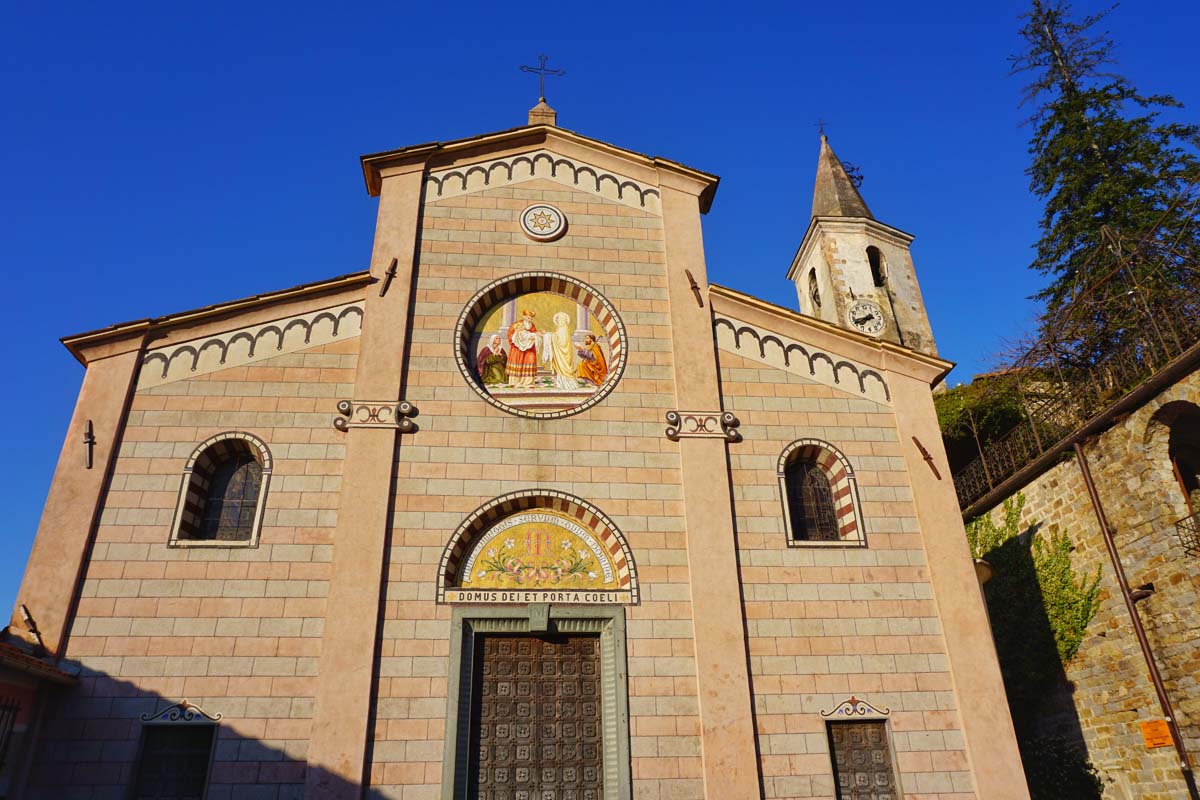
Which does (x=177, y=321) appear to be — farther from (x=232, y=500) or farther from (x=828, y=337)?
(x=828, y=337)

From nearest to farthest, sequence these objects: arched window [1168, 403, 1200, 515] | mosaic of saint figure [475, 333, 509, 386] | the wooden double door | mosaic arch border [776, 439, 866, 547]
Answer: the wooden double door
mosaic arch border [776, 439, 866, 547]
mosaic of saint figure [475, 333, 509, 386]
arched window [1168, 403, 1200, 515]

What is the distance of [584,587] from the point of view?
10.7 metres

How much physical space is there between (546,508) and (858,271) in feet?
72.7

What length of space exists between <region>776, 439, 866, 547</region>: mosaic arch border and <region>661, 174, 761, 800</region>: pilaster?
917 millimetres

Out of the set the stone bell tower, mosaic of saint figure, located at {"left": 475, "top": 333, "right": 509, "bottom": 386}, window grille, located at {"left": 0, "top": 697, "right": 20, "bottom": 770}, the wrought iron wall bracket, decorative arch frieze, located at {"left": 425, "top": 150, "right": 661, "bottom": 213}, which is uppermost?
the stone bell tower

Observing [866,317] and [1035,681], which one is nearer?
[1035,681]

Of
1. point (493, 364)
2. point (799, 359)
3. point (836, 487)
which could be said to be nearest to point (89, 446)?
point (493, 364)

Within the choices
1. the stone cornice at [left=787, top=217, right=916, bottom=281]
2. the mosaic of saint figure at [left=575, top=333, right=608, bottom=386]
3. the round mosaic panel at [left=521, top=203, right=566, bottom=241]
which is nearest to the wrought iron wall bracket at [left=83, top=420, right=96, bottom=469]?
the mosaic of saint figure at [left=575, top=333, right=608, bottom=386]

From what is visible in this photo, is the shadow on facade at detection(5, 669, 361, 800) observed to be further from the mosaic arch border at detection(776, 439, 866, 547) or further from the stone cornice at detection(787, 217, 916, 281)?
the stone cornice at detection(787, 217, 916, 281)

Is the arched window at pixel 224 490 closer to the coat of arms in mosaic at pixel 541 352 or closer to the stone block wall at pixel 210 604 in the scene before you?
the stone block wall at pixel 210 604

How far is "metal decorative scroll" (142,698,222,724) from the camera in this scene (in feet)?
30.2

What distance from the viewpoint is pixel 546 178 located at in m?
14.1

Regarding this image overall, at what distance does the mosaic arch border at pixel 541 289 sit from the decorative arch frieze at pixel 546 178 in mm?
2080

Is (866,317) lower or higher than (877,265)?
lower
